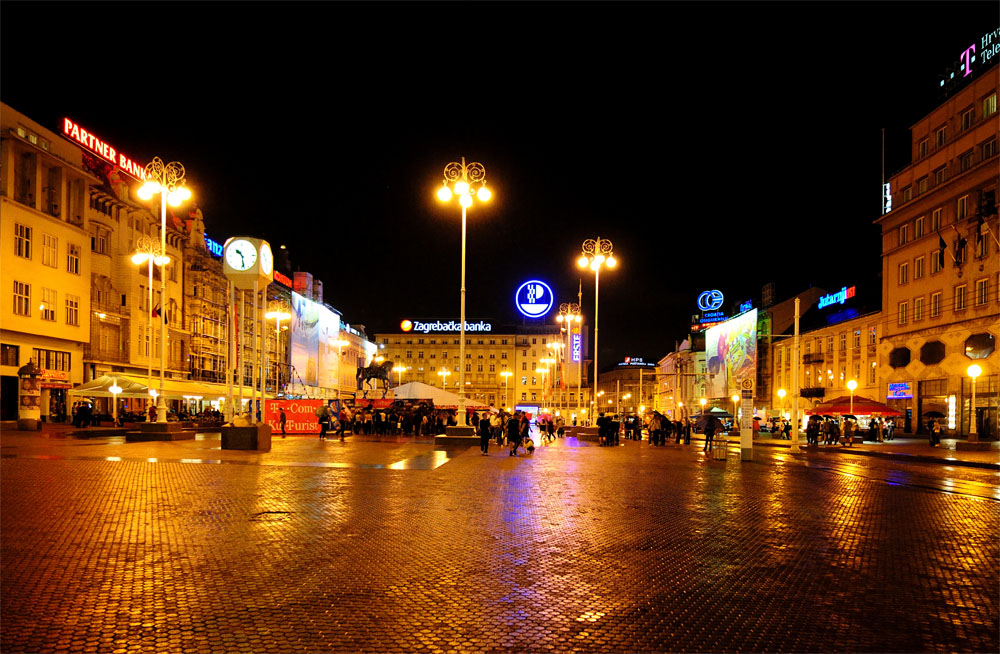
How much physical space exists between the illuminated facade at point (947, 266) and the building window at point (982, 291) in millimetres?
53

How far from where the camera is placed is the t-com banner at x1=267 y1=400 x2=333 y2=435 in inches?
1490

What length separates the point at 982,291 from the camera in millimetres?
39938

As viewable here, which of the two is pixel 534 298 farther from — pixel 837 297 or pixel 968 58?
pixel 968 58

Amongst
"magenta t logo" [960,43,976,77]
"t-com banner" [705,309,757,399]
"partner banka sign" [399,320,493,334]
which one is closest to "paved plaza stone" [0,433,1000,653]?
"magenta t logo" [960,43,976,77]

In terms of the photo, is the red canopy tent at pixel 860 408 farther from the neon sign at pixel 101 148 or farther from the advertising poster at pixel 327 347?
the advertising poster at pixel 327 347

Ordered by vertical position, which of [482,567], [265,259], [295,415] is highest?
[265,259]

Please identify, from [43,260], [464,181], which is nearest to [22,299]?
[43,260]

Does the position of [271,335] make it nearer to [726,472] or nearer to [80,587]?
[726,472]

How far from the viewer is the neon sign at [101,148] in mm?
45219

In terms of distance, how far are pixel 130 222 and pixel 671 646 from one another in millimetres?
54720

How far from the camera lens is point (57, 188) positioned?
43.4 meters

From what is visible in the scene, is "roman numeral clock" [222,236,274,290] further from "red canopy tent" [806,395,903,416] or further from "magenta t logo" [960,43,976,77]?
"magenta t logo" [960,43,976,77]

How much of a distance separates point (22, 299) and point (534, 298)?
44841 millimetres

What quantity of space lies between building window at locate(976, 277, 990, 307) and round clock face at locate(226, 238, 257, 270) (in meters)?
36.8
